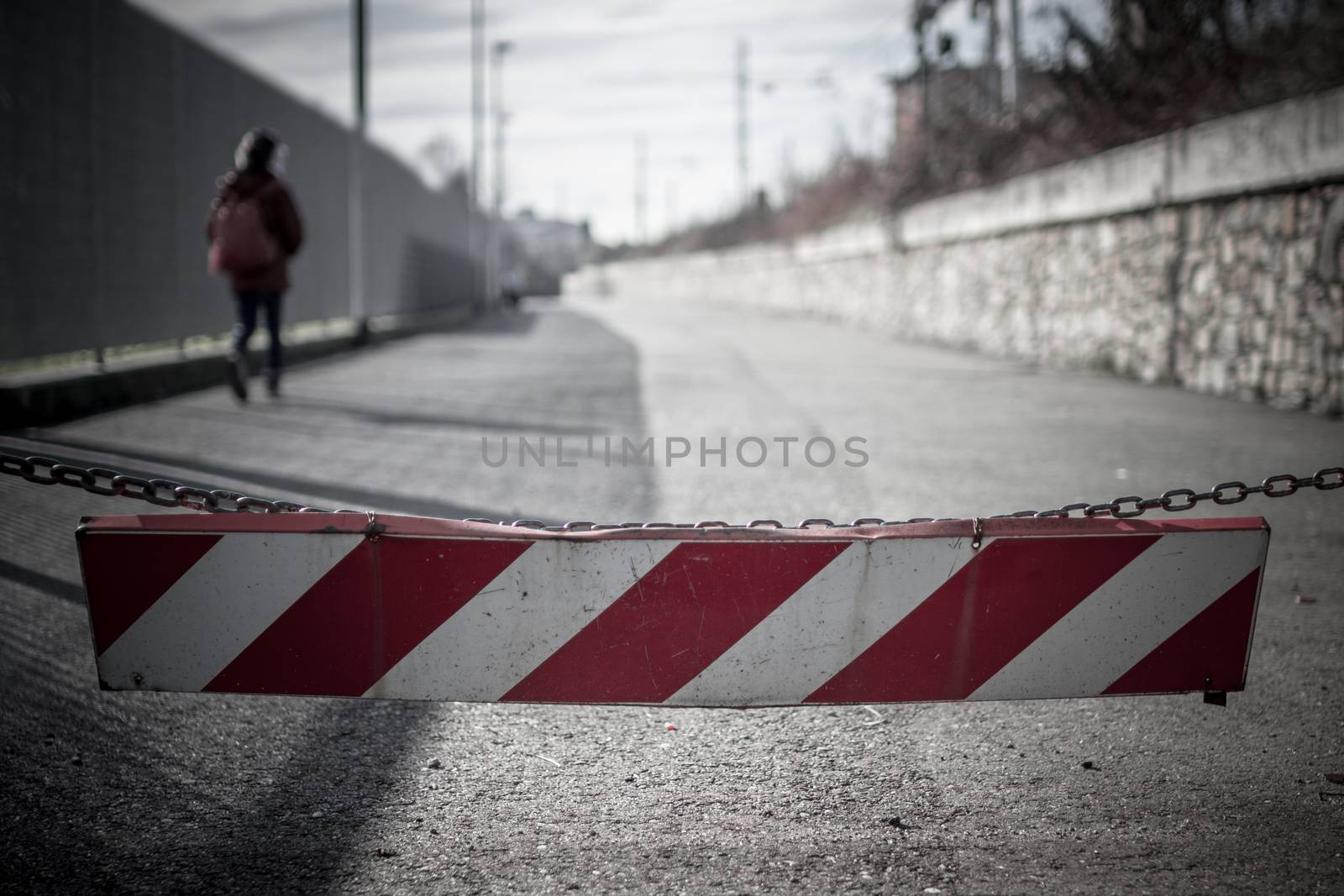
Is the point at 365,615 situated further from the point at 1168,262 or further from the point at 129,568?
the point at 1168,262

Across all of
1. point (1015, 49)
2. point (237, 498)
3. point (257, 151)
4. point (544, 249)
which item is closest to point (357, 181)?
point (257, 151)

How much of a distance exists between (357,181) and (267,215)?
24.1 ft

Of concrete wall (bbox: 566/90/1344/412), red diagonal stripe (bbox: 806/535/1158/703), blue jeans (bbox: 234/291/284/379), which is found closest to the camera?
red diagonal stripe (bbox: 806/535/1158/703)

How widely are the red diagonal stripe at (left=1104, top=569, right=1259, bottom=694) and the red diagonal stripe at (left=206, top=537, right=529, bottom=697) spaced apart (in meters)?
1.34

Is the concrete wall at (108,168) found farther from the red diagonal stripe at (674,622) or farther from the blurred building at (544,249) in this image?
the blurred building at (544,249)

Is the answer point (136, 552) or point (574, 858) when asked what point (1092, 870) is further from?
point (136, 552)

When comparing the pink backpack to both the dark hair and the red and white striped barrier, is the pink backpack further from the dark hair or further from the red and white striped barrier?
the red and white striped barrier

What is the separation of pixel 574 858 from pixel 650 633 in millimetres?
463

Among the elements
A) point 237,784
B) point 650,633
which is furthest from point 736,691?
point 237,784

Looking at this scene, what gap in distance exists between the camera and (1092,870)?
1959 millimetres

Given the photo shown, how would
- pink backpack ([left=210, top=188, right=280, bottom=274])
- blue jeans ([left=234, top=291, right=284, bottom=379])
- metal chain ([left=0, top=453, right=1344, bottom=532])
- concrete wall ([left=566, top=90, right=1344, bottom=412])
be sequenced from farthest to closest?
blue jeans ([left=234, top=291, right=284, bottom=379])
pink backpack ([left=210, top=188, right=280, bottom=274])
concrete wall ([left=566, top=90, right=1344, bottom=412])
metal chain ([left=0, top=453, right=1344, bottom=532])

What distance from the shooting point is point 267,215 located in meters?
8.52

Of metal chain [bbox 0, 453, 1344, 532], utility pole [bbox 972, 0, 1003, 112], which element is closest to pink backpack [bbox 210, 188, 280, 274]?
metal chain [bbox 0, 453, 1344, 532]

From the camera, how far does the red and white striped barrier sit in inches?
84.3
